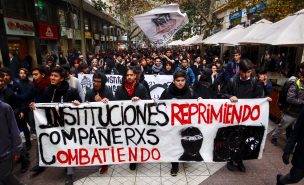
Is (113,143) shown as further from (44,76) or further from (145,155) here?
(44,76)

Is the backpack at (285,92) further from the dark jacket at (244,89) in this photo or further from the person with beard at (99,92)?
the person with beard at (99,92)

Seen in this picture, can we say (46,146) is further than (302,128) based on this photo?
Yes

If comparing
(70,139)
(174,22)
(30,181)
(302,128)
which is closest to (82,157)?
(70,139)

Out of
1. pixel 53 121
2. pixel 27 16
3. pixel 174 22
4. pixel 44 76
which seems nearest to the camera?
pixel 53 121

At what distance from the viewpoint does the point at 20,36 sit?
14898mm

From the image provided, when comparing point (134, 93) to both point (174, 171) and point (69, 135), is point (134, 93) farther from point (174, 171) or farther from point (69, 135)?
point (174, 171)

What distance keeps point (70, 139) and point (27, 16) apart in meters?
15.2

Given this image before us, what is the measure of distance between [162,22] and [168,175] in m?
4.81

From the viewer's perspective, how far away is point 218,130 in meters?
3.62

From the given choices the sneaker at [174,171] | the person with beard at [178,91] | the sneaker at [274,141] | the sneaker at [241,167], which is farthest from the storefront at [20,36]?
the sneaker at [274,141]

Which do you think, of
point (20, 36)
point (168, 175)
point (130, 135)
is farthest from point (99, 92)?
point (20, 36)

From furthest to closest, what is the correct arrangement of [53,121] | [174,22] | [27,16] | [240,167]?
1. [27,16]
2. [174,22]
3. [240,167]
4. [53,121]

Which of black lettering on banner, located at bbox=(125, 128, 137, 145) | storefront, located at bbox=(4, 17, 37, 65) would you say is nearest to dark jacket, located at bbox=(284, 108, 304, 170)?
black lettering on banner, located at bbox=(125, 128, 137, 145)

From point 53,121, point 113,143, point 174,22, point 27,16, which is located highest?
point 27,16
